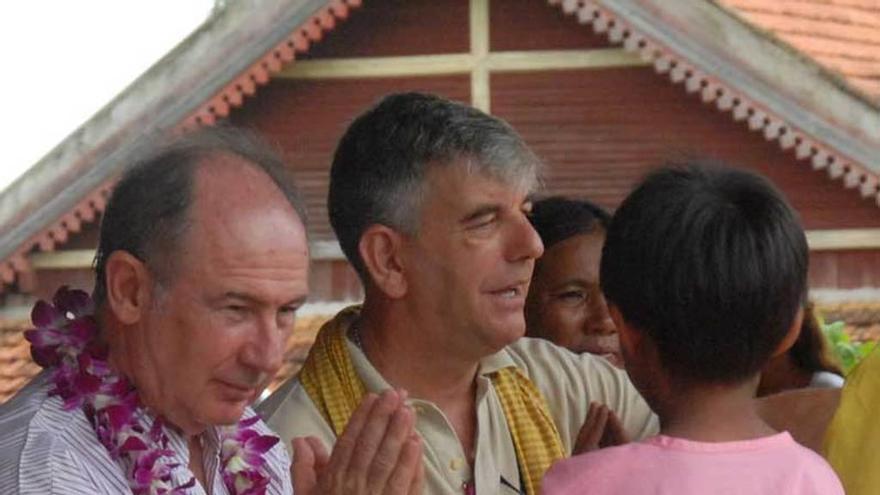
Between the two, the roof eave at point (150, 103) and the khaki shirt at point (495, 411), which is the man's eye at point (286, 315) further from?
the roof eave at point (150, 103)

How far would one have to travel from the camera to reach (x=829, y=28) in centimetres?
1591

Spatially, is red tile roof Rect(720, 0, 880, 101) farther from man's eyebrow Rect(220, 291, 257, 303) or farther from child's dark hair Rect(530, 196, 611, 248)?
man's eyebrow Rect(220, 291, 257, 303)

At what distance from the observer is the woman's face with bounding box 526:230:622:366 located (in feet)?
13.6

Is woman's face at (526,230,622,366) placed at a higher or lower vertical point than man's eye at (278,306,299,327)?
lower

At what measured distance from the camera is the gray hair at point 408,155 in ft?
11.1

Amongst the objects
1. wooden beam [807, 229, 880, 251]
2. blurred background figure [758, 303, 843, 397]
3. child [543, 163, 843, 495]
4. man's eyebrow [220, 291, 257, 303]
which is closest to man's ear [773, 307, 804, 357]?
child [543, 163, 843, 495]

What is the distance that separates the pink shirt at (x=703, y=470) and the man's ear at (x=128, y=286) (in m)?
0.66

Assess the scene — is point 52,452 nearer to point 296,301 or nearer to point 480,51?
point 296,301

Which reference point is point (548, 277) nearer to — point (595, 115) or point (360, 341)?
point (360, 341)

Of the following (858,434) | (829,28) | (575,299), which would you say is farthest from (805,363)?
(829,28)

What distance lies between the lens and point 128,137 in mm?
12234

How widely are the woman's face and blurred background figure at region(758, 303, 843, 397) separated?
0.45 m

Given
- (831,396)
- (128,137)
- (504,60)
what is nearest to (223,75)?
(128,137)

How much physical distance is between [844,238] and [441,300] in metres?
10.7
